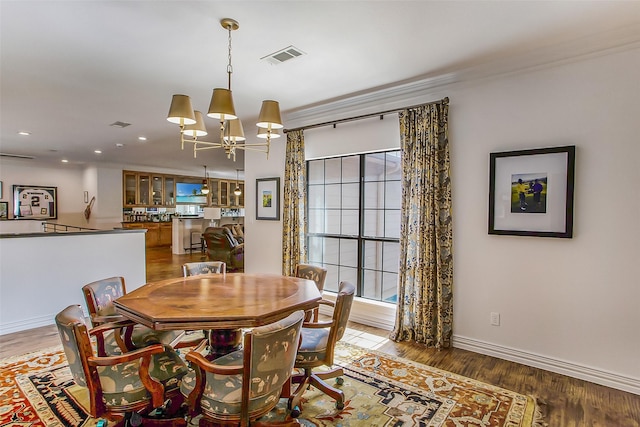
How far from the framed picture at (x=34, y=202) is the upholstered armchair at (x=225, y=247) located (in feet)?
17.7

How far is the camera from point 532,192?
9.54 feet

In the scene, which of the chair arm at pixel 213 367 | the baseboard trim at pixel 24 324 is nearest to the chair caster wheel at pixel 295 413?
the chair arm at pixel 213 367

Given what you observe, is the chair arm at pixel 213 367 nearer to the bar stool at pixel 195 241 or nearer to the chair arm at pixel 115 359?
the chair arm at pixel 115 359

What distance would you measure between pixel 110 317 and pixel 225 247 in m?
4.98

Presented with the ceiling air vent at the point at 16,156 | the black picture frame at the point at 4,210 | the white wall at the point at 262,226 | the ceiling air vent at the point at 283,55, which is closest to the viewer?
the ceiling air vent at the point at 283,55

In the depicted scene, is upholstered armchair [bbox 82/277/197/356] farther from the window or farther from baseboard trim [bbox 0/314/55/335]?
the window

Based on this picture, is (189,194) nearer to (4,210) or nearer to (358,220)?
(4,210)

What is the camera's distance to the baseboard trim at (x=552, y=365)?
8.42ft

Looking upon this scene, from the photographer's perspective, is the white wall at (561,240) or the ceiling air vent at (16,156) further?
the ceiling air vent at (16,156)

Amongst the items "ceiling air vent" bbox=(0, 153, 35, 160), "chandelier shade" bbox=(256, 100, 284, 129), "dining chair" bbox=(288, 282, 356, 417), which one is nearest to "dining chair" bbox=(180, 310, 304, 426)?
"dining chair" bbox=(288, 282, 356, 417)

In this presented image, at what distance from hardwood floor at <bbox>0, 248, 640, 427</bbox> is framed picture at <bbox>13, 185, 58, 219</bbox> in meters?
6.84

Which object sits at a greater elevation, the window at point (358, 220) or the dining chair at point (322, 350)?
the window at point (358, 220)

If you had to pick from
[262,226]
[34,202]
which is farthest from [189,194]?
[262,226]

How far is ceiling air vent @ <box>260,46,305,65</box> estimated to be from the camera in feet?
8.91
